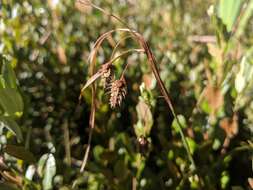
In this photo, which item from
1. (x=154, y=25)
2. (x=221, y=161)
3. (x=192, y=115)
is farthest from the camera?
(x=154, y=25)

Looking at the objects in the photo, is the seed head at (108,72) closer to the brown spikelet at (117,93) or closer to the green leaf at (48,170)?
the brown spikelet at (117,93)

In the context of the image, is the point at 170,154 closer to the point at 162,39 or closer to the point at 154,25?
the point at 162,39

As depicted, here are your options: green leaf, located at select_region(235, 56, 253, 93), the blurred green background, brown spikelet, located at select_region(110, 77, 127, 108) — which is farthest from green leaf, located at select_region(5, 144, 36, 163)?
green leaf, located at select_region(235, 56, 253, 93)

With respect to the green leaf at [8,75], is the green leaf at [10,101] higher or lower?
lower

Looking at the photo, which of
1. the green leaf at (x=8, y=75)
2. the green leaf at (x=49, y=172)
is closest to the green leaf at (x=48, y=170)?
the green leaf at (x=49, y=172)

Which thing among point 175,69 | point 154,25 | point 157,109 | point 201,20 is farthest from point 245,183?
point 201,20

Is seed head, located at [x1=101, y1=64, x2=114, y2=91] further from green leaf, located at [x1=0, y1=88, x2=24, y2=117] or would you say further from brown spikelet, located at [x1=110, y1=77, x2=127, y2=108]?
green leaf, located at [x1=0, y1=88, x2=24, y2=117]

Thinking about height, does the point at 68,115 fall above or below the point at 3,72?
below
